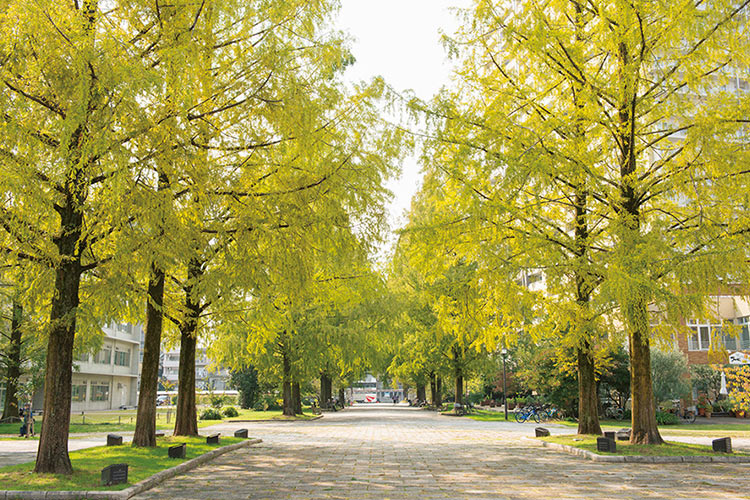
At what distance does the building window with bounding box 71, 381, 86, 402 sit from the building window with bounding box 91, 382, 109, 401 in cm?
289

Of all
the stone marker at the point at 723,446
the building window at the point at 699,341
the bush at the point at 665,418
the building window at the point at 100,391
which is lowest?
the building window at the point at 100,391

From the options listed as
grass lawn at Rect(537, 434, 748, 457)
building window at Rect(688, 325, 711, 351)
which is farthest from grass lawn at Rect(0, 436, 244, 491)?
building window at Rect(688, 325, 711, 351)

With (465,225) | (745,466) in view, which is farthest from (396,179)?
(745,466)

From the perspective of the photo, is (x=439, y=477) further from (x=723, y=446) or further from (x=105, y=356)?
(x=105, y=356)

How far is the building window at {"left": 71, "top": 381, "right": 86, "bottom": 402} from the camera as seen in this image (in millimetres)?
64688

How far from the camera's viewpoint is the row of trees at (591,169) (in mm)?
13406

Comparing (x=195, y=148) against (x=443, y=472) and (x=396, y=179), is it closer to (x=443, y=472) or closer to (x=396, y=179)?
(x=396, y=179)

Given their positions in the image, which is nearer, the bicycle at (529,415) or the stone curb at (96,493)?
the stone curb at (96,493)

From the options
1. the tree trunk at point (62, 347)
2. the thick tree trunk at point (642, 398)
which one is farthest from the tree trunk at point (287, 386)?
the tree trunk at point (62, 347)

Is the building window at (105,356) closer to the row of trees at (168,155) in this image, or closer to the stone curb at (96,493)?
the row of trees at (168,155)

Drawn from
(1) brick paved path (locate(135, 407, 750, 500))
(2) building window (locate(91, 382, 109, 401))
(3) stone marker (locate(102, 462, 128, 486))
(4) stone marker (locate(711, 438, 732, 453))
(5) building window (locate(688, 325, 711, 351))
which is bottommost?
(2) building window (locate(91, 382, 109, 401))

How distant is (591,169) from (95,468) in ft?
42.3

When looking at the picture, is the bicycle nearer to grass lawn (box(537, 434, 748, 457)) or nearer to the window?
grass lawn (box(537, 434, 748, 457))

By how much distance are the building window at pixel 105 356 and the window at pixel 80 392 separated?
2910 millimetres
